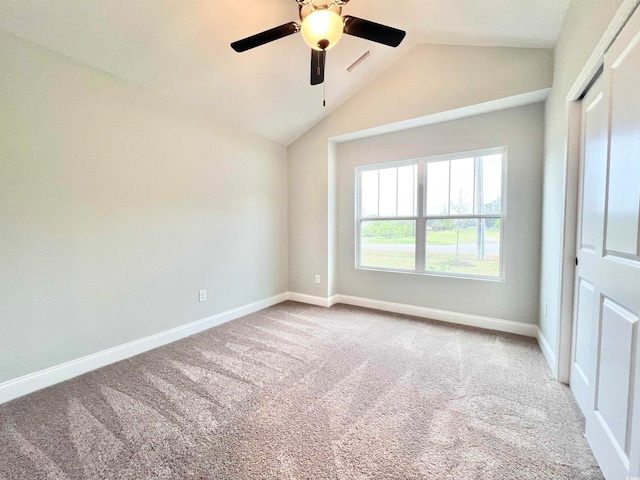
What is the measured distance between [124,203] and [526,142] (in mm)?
4004

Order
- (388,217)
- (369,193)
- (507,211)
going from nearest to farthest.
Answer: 1. (507,211)
2. (388,217)
3. (369,193)

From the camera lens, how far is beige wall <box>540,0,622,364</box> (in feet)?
4.95

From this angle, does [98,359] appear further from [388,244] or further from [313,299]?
[388,244]

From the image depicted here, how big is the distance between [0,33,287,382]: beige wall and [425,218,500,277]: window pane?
2586 mm

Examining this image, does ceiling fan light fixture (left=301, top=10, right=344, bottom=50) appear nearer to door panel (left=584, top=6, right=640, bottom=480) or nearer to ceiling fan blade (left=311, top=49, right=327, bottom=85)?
ceiling fan blade (left=311, top=49, right=327, bottom=85)

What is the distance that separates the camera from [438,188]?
327 centimetres

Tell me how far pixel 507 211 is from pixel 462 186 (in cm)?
56

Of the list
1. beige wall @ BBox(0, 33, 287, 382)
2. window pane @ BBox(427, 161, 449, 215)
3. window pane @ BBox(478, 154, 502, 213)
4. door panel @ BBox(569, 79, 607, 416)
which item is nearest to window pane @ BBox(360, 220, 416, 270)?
window pane @ BBox(427, 161, 449, 215)

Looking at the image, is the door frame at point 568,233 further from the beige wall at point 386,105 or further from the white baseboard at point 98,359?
the white baseboard at point 98,359

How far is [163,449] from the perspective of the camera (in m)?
1.35

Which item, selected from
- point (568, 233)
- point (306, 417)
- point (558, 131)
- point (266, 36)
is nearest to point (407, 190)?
point (558, 131)

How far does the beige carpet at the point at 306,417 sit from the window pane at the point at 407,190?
5.68ft

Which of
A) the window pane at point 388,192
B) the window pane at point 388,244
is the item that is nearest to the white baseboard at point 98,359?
the window pane at point 388,244

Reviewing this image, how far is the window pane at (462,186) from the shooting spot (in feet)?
10.0
